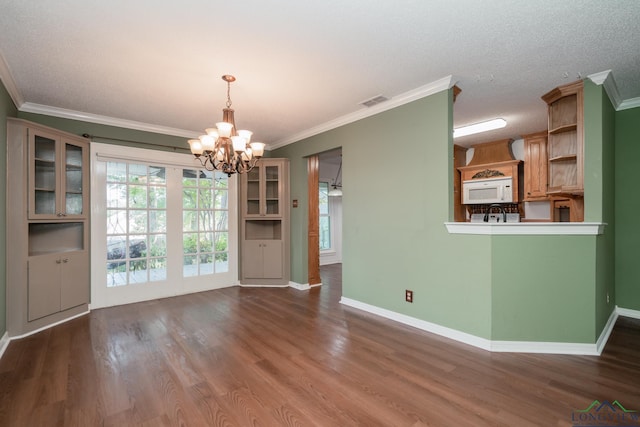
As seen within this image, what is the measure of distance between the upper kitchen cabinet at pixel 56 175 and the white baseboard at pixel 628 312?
6.84 m

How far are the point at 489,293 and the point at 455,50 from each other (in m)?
2.19

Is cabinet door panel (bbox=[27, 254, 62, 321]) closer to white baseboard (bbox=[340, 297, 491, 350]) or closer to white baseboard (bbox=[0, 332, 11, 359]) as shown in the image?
white baseboard (bbox=[0, 332, 11, 359])

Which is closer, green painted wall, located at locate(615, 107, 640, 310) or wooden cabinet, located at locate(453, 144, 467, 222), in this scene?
green painted wall, located at locate(615, 107, 640, 310)

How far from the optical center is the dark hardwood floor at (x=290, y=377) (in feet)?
6.13

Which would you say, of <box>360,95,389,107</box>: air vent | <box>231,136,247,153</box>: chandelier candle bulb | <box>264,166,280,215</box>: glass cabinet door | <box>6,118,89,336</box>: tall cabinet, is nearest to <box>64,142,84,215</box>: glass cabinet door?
<box>6,118,89,336</box>: tall cabinet

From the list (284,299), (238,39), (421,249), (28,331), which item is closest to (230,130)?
(238,39)

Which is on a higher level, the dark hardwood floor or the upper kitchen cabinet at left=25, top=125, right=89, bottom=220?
the upper kitchen cabinet at left=25, top=125, right=89, bottom=220

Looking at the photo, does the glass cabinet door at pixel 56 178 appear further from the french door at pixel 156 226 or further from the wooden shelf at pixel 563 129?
the wooden shelf at pixel 563 129

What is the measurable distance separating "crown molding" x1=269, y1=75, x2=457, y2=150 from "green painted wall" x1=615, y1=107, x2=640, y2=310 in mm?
2367

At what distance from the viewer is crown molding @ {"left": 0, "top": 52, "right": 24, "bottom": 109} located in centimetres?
269

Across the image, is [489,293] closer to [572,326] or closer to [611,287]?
[572,326]

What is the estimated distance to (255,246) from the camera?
532cm

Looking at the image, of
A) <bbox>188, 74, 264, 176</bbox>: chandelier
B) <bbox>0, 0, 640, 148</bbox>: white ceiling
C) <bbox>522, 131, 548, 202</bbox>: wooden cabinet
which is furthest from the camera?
<bbox>522, 131, 548, 202</bbox>: wooden cabinet

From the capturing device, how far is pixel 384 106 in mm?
3645
